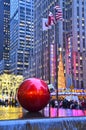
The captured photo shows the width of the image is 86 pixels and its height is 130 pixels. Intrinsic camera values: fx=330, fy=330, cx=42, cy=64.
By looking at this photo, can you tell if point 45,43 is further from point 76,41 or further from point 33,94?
point 33,94

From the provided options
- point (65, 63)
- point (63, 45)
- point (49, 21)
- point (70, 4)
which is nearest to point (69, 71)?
point (65, 63)

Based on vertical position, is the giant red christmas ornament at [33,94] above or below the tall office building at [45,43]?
below

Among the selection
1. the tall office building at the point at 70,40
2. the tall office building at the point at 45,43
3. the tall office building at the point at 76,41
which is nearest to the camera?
the tall office building at the point at 45,43

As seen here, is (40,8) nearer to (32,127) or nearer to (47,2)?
(47,2)

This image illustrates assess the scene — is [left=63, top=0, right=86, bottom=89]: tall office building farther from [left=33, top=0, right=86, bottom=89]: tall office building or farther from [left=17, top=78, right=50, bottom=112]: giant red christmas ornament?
[left=17, top=78, right=50, bottom=112]: giant red christmas ornament

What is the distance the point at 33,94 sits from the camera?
34.6ft

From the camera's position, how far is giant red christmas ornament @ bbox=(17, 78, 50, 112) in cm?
1052

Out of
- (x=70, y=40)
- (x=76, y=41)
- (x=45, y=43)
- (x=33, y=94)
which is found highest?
(x=70, y=40)

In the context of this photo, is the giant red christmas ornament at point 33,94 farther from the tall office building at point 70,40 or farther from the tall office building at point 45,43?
the tall office building at point 70,40

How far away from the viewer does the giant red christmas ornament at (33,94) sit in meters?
10.5

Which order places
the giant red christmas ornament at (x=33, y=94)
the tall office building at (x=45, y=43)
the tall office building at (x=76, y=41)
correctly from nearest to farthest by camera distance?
the giant red christmas ornament at (x=33, y=94), the tall office building at (x=45, y=43), the tall office building at (x=76, y=41)

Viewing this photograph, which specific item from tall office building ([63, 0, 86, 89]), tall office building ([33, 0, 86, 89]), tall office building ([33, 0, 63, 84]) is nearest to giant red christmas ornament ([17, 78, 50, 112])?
tall office building ([33, 0, 63, 84])

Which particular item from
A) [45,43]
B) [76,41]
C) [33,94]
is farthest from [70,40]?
[33,94]

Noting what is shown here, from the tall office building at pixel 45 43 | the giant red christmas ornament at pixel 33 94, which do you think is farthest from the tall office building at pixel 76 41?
the giant red christmas ornament at pixel 33 94
